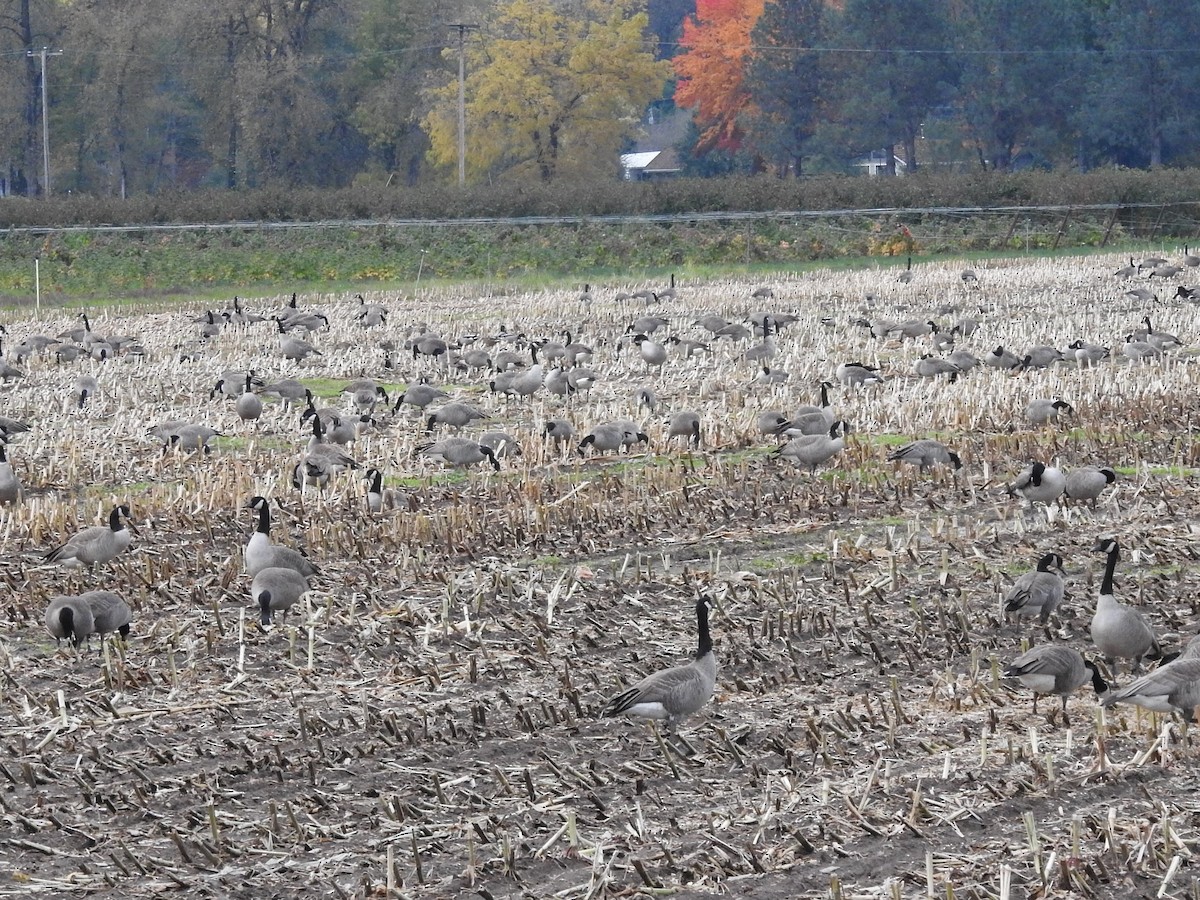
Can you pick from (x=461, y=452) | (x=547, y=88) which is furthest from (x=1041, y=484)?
(x=547, y=88)

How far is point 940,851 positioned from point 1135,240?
4814cm

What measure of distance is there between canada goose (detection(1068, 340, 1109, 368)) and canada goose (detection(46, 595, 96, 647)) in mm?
15569

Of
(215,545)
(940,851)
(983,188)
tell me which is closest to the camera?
(940,851)

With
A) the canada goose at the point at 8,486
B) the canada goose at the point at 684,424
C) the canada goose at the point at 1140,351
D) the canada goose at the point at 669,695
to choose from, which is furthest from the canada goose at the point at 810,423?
the canada goose at the point at 669,695

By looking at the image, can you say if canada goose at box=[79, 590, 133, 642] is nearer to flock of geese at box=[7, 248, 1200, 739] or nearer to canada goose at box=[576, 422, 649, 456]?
flock of geese at box=[7, 248, 1200, 739]

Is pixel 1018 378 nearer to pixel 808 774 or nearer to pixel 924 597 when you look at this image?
pixel 924 597

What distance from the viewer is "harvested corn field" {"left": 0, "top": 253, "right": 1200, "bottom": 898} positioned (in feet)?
23.1

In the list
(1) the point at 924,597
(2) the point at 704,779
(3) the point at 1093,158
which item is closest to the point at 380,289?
(1) the point at 924,597

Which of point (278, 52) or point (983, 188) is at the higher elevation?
point (278, 52)

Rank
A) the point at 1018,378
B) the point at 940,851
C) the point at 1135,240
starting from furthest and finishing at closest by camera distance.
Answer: the point at 1135,240
the point at 1018,378
the point at 940,851

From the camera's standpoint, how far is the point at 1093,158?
7631 centimetres

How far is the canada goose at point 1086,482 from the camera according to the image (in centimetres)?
1352

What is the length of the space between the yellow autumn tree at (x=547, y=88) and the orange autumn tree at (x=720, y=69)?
1324 centimetres

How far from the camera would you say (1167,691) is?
822 centimetres
